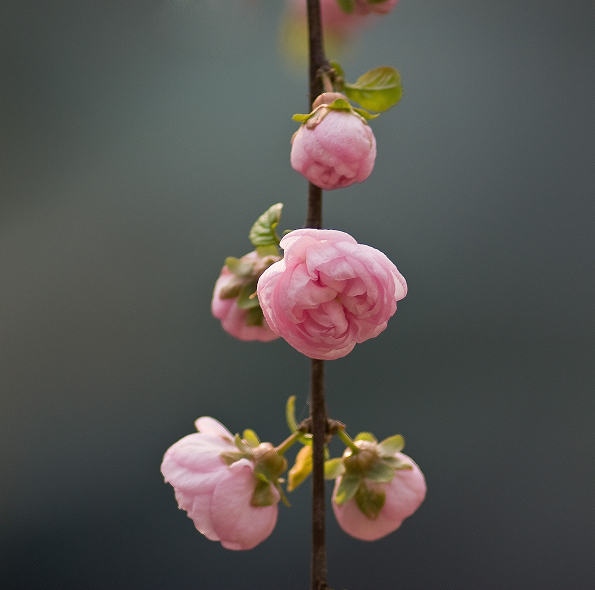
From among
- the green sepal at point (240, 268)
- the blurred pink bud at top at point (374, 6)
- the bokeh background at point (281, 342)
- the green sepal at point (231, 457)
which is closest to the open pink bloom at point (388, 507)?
the green sepal at point (231, 457)

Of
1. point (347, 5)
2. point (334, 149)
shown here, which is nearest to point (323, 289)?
point (334, 149)

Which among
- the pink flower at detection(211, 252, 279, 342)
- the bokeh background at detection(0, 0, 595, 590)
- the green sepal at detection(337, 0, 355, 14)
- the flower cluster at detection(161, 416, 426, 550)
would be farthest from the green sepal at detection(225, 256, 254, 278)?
the bokeh background at detection(0, 0, 595, 590)

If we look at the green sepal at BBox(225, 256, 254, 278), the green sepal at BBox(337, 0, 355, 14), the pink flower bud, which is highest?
the green sepal at BBox(337, 0, 355, 14)

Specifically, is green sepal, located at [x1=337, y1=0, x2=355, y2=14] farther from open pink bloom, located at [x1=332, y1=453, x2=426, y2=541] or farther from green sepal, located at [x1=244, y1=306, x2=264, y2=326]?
open pink bloom, located at [x1=332, y1=453, x2=426, y2=541]

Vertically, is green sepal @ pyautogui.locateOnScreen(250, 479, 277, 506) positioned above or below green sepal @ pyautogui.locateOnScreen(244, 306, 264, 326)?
below

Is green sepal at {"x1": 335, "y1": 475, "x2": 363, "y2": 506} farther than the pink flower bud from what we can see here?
Yes

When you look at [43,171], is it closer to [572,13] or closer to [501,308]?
[501,308]
